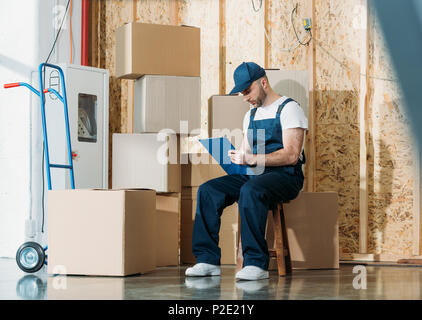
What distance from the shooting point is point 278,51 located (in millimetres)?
4426

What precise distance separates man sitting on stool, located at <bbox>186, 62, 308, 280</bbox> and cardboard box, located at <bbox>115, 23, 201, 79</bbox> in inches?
34.8

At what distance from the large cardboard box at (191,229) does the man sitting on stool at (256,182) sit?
2.55 feet

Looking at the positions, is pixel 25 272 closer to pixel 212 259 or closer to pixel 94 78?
pixel 212 259

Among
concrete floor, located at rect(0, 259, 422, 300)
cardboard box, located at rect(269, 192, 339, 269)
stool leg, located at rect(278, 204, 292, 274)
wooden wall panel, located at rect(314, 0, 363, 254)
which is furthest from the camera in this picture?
wooden wall panel, located at rect(314, 0, 363, 254)

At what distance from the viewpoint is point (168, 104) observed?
3.86 m

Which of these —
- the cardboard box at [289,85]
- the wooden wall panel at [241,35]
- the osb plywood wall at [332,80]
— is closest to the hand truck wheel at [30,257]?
the osb plywood wall at [332,80]

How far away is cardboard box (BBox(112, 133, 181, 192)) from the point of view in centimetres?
382

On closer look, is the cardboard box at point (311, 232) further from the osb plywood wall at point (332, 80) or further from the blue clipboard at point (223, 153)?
the osb plywood wall at point (332, 80)

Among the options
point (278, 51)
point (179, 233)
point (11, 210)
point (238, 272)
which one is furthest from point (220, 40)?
point (238, 272)

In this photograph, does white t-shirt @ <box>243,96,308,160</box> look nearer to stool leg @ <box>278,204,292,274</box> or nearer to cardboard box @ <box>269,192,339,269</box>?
stool leg @ <box>278,204,292,274</box>

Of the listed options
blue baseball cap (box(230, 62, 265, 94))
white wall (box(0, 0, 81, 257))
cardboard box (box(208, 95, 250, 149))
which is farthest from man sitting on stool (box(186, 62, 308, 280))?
white wall (box(0, 0, 81, 257))

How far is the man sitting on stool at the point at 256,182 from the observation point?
9.41ft

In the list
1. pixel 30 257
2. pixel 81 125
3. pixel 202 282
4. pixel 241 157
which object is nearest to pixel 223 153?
pixel 241 157
